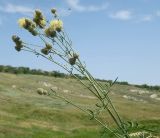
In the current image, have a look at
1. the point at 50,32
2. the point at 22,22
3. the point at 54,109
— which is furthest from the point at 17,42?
the point at 54,109

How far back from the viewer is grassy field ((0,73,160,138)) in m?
37.2

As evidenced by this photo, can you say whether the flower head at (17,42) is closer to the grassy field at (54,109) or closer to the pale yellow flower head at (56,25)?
the pale yellow flower head at (56,25)

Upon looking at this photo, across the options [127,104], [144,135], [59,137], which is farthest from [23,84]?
[144,135]

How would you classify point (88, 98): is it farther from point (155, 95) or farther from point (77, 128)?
point (77, 128)

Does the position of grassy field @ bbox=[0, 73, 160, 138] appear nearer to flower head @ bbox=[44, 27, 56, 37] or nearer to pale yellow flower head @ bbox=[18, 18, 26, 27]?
pale yellow flower head @ bbox=[18, 18, 26, 27]

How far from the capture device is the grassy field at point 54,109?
37219 millimetres

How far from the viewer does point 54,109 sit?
48312 mm

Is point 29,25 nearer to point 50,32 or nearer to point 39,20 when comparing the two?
point 39,20

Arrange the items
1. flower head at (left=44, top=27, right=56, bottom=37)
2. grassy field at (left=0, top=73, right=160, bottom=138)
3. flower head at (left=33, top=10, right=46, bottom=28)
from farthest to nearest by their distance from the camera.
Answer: grassy field at (left=0, top=73, right=160, bottom=138), flower head at (left=33, top=10, right=46, bottom=28), flower head at (left=44, top=27, right=56, bottom=37)

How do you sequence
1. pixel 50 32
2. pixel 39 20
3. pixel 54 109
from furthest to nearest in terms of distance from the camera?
pixel 54 109 < pixel 39 20 < pixel 50 32

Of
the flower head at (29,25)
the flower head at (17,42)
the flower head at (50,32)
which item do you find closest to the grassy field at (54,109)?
the flower head at (17,42)

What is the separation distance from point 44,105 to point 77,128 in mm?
8823

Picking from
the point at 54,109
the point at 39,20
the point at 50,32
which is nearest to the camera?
the point at 50,32

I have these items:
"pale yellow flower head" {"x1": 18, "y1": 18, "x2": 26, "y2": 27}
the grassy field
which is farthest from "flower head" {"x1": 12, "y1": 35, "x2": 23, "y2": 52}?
the grassy field
